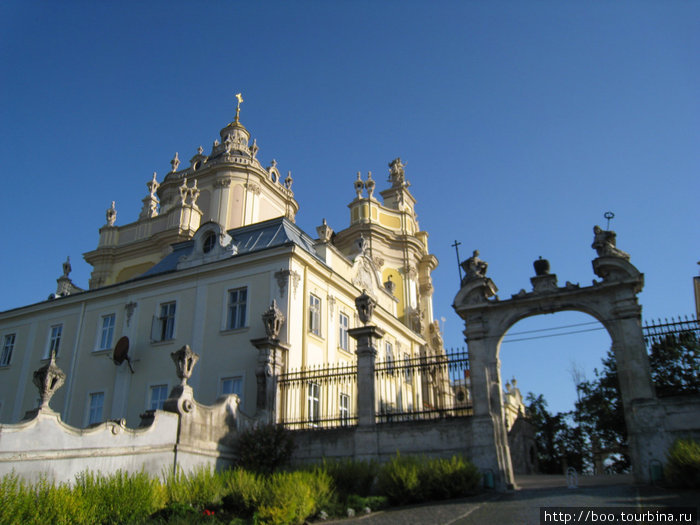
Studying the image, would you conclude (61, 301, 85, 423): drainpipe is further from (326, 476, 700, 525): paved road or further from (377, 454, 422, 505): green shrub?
(326, 476, 700, 525): paved road

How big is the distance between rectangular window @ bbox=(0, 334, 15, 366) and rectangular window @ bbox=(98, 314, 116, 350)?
660 centimetres

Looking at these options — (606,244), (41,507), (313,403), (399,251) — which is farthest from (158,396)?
(399,251)

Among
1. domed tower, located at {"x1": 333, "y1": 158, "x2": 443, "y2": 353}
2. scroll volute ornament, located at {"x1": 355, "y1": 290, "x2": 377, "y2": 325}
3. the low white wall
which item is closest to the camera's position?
the low white wall

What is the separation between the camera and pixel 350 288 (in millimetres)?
26906

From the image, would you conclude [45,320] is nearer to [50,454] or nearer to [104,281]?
[104,281]

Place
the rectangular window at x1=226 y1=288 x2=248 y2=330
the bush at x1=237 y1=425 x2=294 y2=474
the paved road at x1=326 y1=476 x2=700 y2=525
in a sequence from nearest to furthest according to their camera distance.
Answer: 1. the paved road at x1=326 y1=476 x2=700 y2=525
2. the bush at x1=237 y1=425 x2=294 y2=474
3. the rectangular window at x1=226 y1=288 x2=248 y2=330

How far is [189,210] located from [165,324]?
1280 centimetres

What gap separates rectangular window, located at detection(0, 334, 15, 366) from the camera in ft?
95.4

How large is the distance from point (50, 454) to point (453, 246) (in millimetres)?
31170

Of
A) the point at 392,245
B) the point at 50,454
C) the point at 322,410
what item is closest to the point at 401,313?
the point at 392,245

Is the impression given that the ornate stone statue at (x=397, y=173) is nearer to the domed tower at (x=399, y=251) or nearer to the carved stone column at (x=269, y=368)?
the domed tower at (x=399, y=251)

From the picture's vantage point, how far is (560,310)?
50.3 feet

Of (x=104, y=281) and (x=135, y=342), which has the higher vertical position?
(x=104, y=281)

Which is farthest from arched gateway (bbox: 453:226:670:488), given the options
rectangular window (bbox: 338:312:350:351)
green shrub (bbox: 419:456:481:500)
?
rectangular window (bbox: 338:312:350:351)
